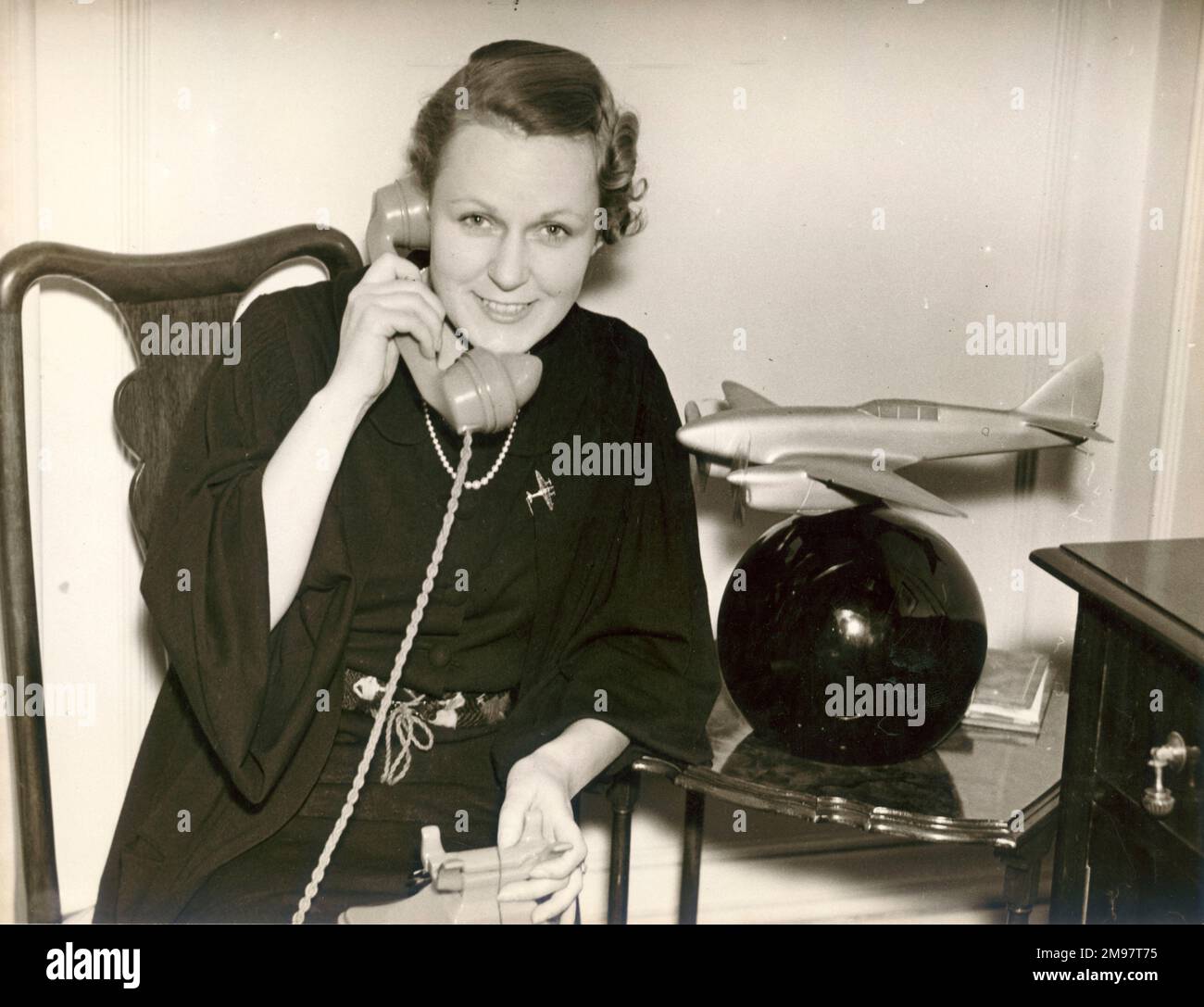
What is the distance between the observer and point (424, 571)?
1286 millimetres

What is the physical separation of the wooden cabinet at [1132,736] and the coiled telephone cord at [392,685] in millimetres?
572

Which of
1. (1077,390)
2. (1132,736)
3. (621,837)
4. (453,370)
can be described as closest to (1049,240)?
(1077,390)

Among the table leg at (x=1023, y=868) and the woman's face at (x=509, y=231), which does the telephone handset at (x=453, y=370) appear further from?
the table leg at (x=1023, y=868)

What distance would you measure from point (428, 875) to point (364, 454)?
44 centimetres

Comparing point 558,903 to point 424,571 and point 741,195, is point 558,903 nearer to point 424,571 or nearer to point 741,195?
point 424,571

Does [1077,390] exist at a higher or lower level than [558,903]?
higher

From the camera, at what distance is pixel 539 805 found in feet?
3.82

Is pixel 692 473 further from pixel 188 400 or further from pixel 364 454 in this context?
pixel 188 400

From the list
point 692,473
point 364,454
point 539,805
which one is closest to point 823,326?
point 692,473

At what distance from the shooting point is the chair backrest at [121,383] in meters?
1.31

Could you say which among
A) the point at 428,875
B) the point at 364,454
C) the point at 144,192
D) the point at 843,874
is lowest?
the point at 843,874

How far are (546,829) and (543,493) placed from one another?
352mm

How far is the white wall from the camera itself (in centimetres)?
132

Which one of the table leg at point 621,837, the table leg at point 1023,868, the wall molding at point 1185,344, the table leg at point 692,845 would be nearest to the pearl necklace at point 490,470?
the table leg at point 621,837
